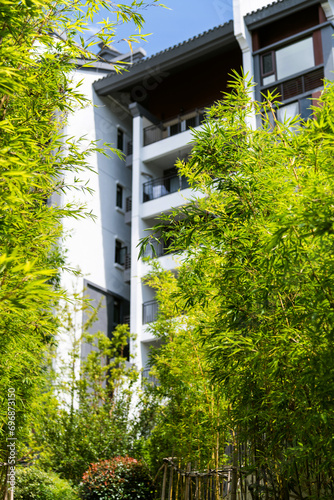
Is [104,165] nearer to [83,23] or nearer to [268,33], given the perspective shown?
[268,33]

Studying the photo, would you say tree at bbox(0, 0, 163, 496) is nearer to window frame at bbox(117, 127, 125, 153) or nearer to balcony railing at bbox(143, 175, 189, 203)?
balcony railing at bbox(143, 175, 189, 203)

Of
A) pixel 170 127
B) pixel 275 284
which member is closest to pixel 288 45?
pixel 170 127

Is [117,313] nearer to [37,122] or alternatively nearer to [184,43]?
[184,43]

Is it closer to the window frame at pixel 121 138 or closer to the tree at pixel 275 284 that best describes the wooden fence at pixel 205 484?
the tree at pixel 275 284

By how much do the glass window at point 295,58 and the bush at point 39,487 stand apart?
31.5 feet

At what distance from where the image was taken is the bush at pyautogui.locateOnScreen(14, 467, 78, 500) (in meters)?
7.81

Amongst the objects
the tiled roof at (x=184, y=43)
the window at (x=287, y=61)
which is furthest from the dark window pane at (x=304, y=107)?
the tiled roof at (x=184, y=43)

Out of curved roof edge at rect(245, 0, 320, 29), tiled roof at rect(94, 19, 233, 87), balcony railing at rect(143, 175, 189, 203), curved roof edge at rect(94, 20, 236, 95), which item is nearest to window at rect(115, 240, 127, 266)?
balcony railing at rect(143, 175, 189, 203)

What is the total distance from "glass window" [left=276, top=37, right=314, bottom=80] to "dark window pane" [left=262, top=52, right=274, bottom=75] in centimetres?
14

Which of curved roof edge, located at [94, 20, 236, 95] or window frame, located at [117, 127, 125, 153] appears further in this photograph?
window frame, located at [117, 127, 125, 153]

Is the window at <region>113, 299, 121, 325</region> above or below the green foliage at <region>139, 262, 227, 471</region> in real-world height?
above

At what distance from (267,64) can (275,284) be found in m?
11.1

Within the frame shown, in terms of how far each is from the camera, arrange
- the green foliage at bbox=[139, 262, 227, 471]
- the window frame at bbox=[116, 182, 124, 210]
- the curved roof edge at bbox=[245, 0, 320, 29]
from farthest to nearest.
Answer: the window frame at bbox=[116, 182, 124, 210]
the curved roof edge at bbox=[245, 0, 320, 29]
the green foliage at bbox=[139, 262, 227, 471]

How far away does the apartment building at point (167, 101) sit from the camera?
13.3 metres
